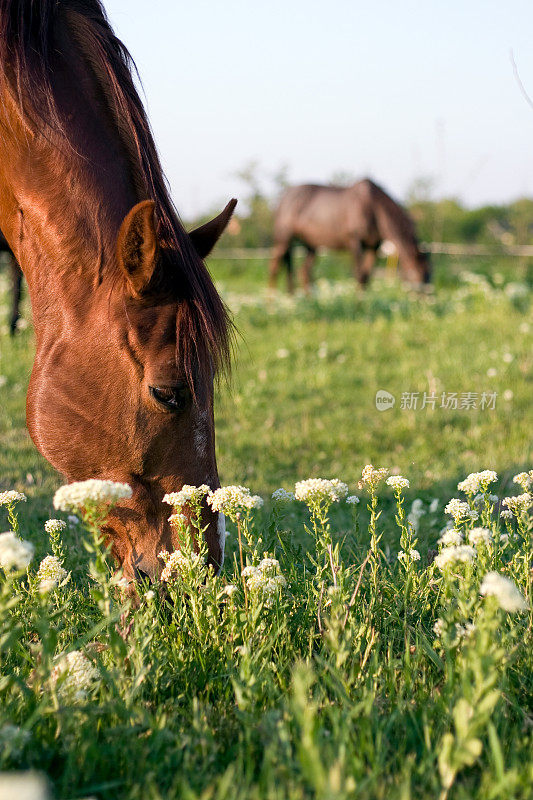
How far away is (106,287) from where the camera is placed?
223cm

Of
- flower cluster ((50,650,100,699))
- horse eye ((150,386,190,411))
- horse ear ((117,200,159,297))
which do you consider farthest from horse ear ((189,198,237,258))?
flower cluster ((50,650,100,699))

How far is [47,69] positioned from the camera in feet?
8.02

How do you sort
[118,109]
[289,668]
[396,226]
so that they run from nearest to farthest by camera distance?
[289,668] < [118,109] < [396,226]

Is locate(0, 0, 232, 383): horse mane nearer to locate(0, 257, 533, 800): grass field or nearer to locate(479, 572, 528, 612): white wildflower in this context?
locate(0, 257, 533, 800): grass field

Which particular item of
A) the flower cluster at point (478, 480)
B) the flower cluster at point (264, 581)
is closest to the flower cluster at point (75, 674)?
the flower cluster at point (264, 581)

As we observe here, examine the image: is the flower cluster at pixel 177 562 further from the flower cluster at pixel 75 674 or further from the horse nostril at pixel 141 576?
the flower cluster at pixel 75 674

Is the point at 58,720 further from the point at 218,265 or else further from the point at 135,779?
the point at 218,265

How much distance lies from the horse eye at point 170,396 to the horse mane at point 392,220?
454 inches

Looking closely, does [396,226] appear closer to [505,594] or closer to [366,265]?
[366,265]

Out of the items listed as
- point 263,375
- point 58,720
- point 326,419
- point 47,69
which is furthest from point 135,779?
point 263,375

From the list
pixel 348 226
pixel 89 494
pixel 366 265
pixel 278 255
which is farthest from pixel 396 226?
pixel 89 494

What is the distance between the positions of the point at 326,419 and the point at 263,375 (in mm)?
1299

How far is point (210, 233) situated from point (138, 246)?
1.56 feet

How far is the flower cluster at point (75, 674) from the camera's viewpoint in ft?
5.04
